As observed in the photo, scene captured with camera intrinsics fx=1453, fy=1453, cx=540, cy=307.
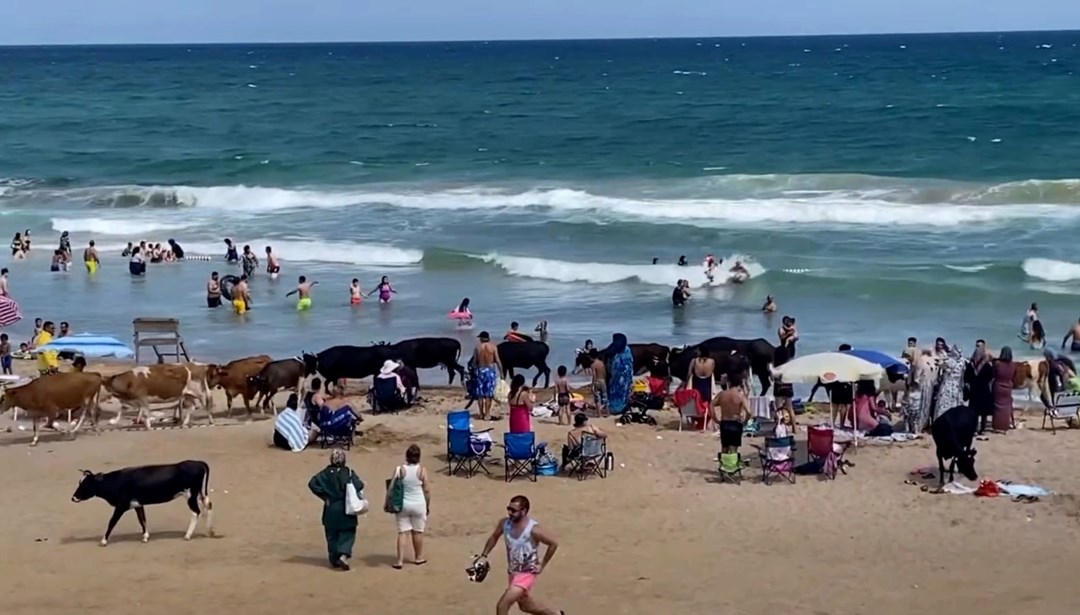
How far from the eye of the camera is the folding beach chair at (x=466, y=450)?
1603 centimetres

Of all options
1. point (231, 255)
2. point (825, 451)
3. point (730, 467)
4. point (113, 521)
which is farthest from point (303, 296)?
point (113, 521)

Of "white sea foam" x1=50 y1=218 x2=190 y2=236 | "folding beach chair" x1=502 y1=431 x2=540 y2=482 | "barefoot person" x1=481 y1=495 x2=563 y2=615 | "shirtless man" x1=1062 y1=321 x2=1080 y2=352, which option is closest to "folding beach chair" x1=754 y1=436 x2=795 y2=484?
"folding beach chair" x1=502 y1=431 x2=540 y2=482

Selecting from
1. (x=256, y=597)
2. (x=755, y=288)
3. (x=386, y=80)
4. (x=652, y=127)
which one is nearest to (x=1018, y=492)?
(x=256, y=597)

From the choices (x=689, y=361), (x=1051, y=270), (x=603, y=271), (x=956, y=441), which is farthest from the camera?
(x=603, y=271)

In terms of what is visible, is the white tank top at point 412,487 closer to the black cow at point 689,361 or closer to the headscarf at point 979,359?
the black cow at point 689,361

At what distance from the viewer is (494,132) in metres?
67.5

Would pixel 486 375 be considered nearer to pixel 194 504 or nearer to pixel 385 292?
pixel 194 504

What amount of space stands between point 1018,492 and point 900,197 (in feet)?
94.0

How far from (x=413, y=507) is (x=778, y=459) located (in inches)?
195

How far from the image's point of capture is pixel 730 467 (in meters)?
15.7

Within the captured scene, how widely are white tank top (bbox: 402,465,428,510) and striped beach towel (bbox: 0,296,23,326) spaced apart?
14920 mm

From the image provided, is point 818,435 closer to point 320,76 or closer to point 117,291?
point 117,291

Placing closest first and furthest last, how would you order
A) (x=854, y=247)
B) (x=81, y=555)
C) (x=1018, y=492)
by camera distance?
(x=81, y=555), (x=1018, y=492), (x=854, y=247)

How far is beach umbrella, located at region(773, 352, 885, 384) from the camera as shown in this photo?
17031mm
